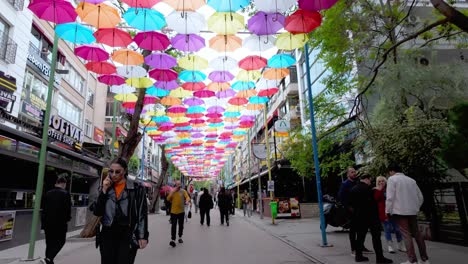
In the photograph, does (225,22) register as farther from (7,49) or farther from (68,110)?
(68,110)

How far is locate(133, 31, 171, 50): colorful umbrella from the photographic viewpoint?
952cm

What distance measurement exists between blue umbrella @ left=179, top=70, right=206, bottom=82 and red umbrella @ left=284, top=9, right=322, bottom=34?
5207 mm

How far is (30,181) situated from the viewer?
12.6m

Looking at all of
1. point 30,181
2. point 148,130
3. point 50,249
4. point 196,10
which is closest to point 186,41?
point 196,10

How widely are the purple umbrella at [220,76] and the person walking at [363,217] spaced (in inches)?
307

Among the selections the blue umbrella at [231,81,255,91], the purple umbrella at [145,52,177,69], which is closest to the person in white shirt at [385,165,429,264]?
the purple umbrella at [145,52,177,69]

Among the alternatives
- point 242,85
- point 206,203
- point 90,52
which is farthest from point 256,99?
point 90,52

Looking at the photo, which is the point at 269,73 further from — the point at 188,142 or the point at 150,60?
the point at 188,142

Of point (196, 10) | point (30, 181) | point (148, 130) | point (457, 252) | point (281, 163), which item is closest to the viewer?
point (457, 252)

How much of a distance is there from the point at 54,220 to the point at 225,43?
22.1 feet

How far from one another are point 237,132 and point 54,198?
1970cm

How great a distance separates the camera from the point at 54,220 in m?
6.78

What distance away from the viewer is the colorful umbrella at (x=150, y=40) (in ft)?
31.2

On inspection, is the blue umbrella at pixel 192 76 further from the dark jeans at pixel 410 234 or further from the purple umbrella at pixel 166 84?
the dark jeans at pixel 410 234
